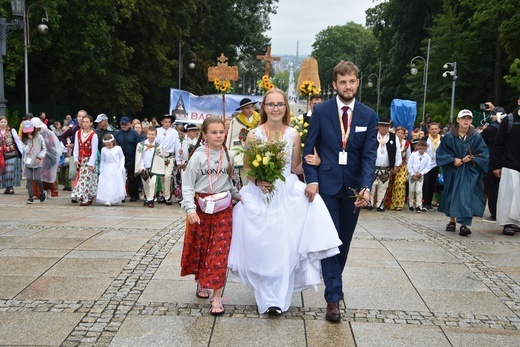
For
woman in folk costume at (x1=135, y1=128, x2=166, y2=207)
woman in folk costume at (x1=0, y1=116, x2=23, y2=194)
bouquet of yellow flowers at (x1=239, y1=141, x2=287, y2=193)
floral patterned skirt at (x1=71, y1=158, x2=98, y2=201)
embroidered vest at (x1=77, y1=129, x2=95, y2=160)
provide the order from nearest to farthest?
bouquet of yellow flowers at (x1=239, y1=141, x2=287, y2=193) → embroidered vest at (x1=77, y1=129, x2=95, y2=160) → floral patterned skirt at (x1=71, y1=158, x2=98, y2=201) → woman in folk costume at (x1=135, y1=128, x2=166, y2=207) → woman in folk costume at (x1=0, y1=116, x2=23, y2=194)

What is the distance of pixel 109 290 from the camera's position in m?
5.84

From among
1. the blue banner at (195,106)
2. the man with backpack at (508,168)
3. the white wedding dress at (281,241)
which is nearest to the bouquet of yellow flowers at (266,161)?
the white wedding dress at (281,241)

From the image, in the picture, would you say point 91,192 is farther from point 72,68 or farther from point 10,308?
point 72,68

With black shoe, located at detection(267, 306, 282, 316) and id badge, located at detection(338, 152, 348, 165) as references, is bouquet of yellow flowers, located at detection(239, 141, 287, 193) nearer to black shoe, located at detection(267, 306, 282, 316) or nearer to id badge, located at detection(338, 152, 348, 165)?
id badge, located at detection(338, 152, 348, 165)

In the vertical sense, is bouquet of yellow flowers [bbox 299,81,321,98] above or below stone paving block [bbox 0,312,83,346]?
above

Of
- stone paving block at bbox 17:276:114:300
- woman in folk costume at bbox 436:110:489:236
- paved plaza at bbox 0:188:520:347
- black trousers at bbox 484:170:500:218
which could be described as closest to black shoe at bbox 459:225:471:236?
woman in folk costume at bbox 436:110:489:236

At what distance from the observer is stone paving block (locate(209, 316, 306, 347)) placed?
15.1ft

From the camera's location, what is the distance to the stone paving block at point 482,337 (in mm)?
4688

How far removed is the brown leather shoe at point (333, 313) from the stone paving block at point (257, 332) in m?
0.23

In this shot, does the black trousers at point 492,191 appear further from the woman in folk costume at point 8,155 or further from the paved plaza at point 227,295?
the woman in folk costume at point 8,155

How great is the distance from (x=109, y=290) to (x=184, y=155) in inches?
354

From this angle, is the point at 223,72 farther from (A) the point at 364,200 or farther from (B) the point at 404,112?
(A) the point at 364,200

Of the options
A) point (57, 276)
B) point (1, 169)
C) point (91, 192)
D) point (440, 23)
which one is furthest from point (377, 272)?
point (440, 23)

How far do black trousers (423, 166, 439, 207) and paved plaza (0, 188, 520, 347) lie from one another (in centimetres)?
558
